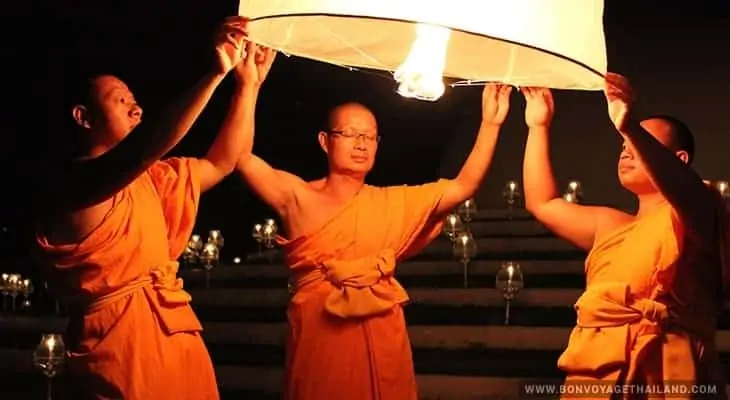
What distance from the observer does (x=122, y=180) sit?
236 cm

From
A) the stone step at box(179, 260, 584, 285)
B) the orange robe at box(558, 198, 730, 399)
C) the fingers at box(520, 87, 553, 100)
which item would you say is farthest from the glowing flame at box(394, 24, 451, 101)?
the stone step at box(179, 260, 584, 285)

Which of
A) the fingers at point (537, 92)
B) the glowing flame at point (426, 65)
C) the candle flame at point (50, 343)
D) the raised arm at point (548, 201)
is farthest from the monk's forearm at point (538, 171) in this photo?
the candle flame at point (50, 343)

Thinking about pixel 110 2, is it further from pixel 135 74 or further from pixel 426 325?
pixel 426 325

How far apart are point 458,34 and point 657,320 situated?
1.14 metres

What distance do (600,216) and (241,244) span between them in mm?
4631

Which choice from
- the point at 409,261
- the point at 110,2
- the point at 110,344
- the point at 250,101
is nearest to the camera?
the point at 110,344

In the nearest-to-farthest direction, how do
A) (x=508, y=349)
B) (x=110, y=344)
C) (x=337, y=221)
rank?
(x=110, y=344)
(x=337, y=221)
(x=508, y=349)

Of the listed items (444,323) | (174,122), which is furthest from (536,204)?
(444,323)

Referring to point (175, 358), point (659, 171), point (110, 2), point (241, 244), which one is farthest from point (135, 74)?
point (659, 171)

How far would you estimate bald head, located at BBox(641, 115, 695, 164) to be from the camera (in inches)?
123

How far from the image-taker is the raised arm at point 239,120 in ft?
9.65

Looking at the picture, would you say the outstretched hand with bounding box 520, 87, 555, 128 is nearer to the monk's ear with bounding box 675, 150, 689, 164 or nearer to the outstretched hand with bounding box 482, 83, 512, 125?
the outstretched hand with bounding box 482, 83, 512, 125

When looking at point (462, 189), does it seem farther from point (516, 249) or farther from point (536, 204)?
point (516, 249)

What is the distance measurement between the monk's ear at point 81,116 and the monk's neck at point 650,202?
1.73m
